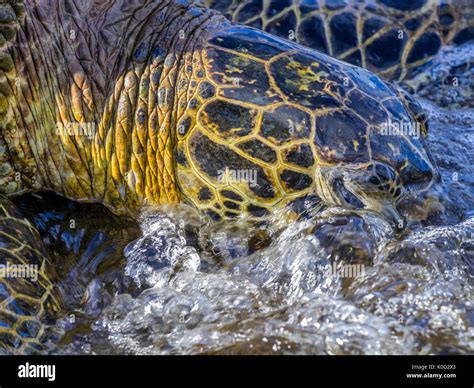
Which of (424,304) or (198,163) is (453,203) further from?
(198,163)

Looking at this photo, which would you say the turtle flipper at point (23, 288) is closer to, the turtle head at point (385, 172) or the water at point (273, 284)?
the water at point (273, 284)

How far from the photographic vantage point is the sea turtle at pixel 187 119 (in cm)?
378

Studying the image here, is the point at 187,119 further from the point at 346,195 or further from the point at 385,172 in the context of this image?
the point at 385,172

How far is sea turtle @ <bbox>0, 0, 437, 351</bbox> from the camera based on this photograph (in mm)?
3781

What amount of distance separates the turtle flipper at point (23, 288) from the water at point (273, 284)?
0.38ft

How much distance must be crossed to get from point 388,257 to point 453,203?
73 centimetres

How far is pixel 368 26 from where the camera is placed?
625cm

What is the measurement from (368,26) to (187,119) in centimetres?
288

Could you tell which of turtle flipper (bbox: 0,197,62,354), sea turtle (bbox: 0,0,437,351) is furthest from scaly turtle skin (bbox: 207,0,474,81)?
turtle flipper (bbox: 0,197,62,354)

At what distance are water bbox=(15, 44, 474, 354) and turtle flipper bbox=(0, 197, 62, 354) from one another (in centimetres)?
12

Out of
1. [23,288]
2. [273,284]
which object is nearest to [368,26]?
[273,284]

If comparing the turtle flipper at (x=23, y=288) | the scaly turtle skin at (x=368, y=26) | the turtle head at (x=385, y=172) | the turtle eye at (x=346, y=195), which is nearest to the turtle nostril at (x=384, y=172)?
the turtle head at (x=385, y=172)

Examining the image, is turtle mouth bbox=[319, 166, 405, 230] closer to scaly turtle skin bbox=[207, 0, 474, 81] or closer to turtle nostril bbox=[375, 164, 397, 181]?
turtle nostril bbox=[375, 164, 397, 181]
